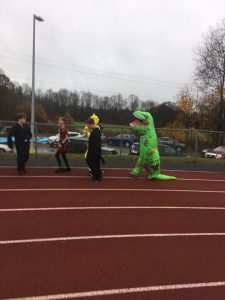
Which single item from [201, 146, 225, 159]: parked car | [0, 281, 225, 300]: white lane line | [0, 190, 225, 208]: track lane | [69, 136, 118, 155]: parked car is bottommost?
[0, 281, 225, 300]: white lane line

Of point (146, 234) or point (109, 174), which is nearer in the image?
point (146, 234)

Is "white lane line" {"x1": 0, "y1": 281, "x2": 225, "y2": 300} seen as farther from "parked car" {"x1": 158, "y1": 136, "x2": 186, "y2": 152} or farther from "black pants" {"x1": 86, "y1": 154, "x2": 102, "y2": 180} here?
"parked car" {"x1": 158, "y1": 136, "x2": 186, "y2": 152}

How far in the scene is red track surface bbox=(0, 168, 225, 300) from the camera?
4898 millimetres

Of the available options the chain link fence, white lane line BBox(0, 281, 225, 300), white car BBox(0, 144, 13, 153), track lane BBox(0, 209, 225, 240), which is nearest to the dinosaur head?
track lane BBox(0, 209, 225, 240)

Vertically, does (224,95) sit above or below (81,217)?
above

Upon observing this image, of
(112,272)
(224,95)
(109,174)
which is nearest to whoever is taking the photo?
(112,272)

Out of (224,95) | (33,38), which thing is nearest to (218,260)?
(33,38)

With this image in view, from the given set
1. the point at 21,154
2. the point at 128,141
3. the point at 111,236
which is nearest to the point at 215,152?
the point at 128,141

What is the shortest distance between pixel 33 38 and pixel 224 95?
22.3 meters

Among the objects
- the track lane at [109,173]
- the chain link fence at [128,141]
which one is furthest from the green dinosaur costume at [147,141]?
the chain link fence at [128,141]

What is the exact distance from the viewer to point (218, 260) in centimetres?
585

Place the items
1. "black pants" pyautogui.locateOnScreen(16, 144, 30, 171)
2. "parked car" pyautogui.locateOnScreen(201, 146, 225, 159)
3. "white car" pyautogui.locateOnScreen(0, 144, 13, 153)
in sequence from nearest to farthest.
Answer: "black pants" pyautogui.locateOnScreen(16, 144, 30, 171), "white car" pyautogui.locateOnScreen(0, 144, 13, 153), "parked car" pyautogui.locateOnScreen(201, 146, 225, 159)

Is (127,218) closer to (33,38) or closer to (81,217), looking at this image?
(81,217)

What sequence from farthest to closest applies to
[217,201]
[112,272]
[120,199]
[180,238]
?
[217,201]
[120,199]
[180,238]
[112,272]
